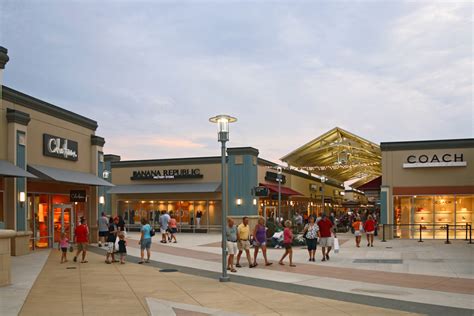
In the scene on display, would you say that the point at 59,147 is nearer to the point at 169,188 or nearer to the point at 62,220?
the point at 62,220

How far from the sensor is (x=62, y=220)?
2428cm

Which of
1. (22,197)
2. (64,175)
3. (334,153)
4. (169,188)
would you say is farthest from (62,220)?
(334,153)

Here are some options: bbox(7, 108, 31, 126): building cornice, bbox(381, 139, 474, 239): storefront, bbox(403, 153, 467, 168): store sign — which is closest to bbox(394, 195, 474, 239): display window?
bbox(381, 139, 474, 239): storefront

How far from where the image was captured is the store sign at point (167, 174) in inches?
1460

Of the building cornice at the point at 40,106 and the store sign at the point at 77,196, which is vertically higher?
the building cornice at the point at 40,106

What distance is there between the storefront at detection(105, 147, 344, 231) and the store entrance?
11683mm

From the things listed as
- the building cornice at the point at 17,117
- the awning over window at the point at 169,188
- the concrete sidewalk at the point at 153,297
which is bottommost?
the concrete sidewalk at the point at 153,297

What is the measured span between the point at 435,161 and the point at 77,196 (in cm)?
1882

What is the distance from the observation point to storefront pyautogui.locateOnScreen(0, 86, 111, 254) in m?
19.5

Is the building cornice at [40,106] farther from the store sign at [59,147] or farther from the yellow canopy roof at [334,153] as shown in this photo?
the yellow canopy roof at [334,153]

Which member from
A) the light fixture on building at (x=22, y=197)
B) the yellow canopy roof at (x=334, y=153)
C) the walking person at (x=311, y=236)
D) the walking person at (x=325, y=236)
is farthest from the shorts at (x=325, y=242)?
the yellow canopy roof at (x=334, y=153)

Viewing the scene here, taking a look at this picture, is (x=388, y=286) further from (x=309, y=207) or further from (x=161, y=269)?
(x=309, y=207)

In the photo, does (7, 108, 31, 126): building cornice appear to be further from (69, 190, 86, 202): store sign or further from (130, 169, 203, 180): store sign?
(130, 169, 203, 180): store sign

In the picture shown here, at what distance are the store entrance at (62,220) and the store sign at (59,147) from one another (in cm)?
237
